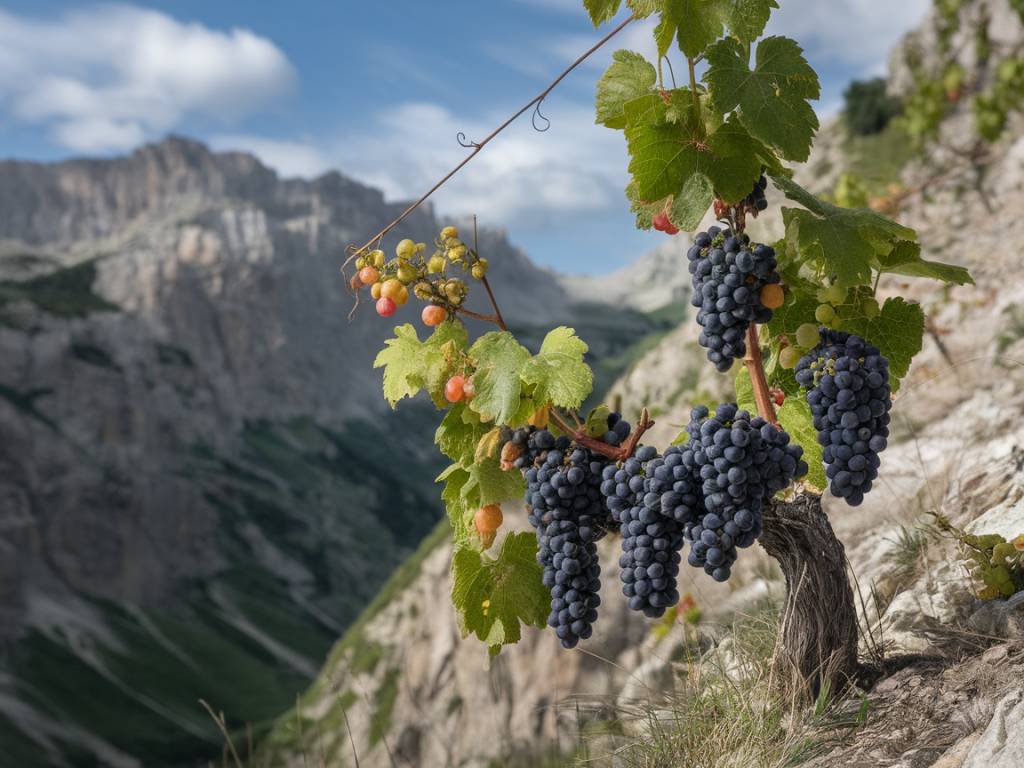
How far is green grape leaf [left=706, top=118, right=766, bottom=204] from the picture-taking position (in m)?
4.22

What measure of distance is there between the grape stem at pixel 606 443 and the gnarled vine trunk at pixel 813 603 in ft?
2.65

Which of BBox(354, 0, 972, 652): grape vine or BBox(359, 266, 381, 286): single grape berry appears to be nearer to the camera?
BBox(354, 0, 972, 652): grape vine

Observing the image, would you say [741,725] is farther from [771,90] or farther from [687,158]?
[771,90]

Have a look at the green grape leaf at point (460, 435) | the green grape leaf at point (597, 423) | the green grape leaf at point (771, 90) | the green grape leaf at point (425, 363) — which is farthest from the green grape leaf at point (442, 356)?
the green grape leaf at point (771, 90)

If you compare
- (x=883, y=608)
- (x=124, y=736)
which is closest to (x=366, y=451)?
(x=124, y=736)

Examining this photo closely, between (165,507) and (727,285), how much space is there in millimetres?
142887

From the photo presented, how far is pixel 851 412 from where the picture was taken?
159 inches

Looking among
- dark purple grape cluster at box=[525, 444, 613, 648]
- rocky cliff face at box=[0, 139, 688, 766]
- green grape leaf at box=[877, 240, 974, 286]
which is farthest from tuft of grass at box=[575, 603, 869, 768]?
rocky cliff face at box=[0, 139, 688, 766]

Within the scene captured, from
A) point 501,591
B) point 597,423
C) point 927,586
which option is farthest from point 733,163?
point 927,586

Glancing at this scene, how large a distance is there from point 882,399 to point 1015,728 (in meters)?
1.50

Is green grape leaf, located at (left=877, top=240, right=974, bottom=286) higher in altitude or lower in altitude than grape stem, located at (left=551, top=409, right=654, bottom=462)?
higher

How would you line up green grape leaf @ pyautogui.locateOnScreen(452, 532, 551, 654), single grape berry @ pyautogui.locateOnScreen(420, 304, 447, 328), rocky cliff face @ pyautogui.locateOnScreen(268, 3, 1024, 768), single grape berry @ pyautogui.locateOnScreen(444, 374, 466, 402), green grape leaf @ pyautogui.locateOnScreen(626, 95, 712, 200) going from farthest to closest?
green grape leaf @ pyautogui.locateOnScreen(452, 532, 551, 654) → single grape berry @ pyautogui.locateOnScreen(420, 304, 447, 328) → single grape berry @ pyautogui.locateOnScreen(444, 374, 466, 402) → green grape leaf @ pyautogui.locateOnScreen(626, 95, 712, 200) → rocky cliff face @ pyautogui.locateOnScreen(268, 3, 1024, 768)

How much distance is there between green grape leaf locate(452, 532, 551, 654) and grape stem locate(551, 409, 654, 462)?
75 cm

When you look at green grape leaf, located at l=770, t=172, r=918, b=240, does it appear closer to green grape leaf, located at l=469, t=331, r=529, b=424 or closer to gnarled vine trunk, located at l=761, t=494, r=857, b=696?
gnarled vine trunk, located at l=761, t=494, r=857, b=696
